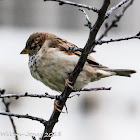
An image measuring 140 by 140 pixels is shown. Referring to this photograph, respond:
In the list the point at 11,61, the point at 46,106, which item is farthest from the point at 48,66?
the point at 11,61

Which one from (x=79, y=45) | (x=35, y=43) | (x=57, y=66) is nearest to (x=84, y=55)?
(x=57, y=66)

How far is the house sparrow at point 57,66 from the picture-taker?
311cm

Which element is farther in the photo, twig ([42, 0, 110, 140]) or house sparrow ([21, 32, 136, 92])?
house sparrow ([21, 32, 136, 92])

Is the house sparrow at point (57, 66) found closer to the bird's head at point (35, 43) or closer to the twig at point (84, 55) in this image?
the bird's head at point (35, 43)

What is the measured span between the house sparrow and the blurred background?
3.18m

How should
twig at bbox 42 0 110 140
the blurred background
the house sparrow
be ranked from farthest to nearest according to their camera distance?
the blurred background → the house sparrow → twig at bbox 42 0 110 140

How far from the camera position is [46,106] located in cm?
679

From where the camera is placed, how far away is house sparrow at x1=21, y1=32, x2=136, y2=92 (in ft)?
10.2

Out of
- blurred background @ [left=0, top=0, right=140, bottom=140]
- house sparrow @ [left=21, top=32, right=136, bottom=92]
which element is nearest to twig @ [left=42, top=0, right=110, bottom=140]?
house sparrow @ [left=21, top=32, right=136, bottom=92]

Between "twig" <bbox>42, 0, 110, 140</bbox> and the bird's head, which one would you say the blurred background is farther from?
"twig" <bbox>42, 0, 110, 140</bbox>

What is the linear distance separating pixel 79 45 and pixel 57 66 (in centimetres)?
416

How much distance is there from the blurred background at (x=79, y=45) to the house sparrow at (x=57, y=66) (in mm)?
3184

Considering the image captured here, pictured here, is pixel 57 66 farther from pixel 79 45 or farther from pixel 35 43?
pixel 79 45

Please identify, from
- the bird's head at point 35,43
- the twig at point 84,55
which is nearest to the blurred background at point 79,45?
the bird's head at point 35,43
